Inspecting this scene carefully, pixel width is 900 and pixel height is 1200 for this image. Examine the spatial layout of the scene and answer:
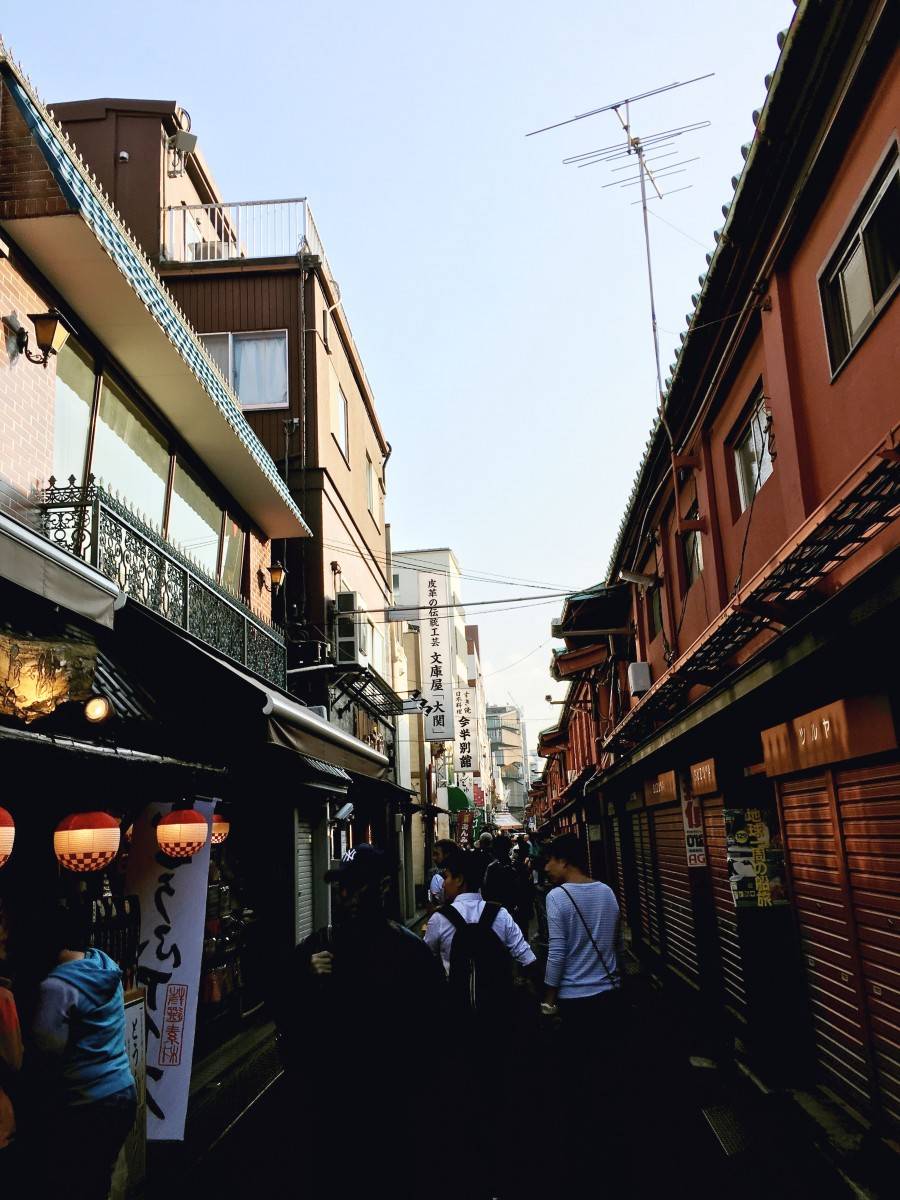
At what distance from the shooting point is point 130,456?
1197 centimetres

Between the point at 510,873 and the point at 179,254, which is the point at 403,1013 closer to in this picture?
the point at 510,873

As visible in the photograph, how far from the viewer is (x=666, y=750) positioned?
42.4 ft

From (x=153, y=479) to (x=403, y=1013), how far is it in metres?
10.2

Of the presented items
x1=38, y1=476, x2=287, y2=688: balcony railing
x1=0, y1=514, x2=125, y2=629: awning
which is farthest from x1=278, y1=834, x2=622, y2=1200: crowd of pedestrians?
x1=38, y1=476, x2=287, y2=688: balcony railing

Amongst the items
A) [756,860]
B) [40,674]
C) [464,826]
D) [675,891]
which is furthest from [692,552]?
[464,826]

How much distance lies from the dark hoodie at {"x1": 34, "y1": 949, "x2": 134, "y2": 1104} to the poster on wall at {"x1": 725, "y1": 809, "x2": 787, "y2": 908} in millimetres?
6559

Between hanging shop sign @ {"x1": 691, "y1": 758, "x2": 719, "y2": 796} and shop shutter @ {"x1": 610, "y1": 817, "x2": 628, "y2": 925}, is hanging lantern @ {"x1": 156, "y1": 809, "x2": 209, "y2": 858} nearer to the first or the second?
hanging shop sign @ {"x1": 691, "y1": 758, "x2": 719, "y2": 796}

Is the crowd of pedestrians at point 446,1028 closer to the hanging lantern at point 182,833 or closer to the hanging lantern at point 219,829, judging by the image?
the hanging lantern at point 182,833

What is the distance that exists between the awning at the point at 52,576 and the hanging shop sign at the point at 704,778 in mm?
7390

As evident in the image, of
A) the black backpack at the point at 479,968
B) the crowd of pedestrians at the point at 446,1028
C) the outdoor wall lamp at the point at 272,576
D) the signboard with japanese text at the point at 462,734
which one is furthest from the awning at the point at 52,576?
the signboard with japanese text at the point at 462,734

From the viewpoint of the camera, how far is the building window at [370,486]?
25.7 metres

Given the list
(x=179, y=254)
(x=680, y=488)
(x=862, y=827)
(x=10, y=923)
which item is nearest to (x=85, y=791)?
(x=10, y=923)

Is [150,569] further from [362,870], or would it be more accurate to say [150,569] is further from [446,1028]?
[446,1028]

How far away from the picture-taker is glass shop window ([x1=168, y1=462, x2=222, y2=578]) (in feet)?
44.1
